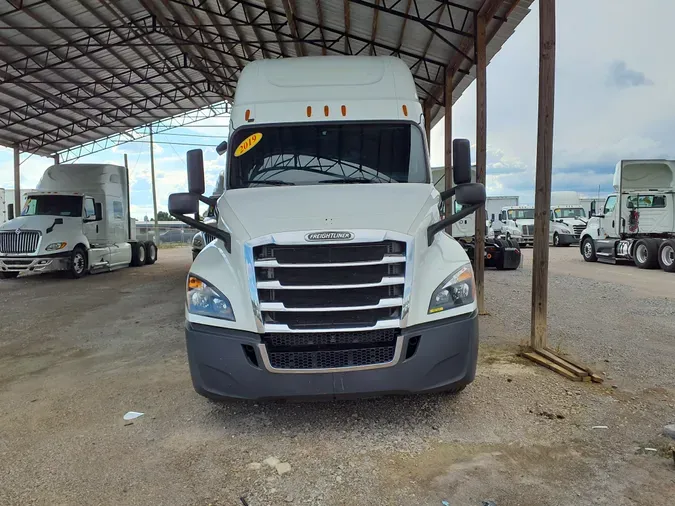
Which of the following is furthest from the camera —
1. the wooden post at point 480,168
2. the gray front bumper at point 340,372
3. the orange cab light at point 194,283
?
the wooden post at point 480,168

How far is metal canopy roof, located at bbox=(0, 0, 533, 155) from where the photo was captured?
1107cm

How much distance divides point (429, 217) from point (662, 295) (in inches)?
325

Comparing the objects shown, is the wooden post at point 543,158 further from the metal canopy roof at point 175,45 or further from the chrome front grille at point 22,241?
the chrome front grille at point 22,241

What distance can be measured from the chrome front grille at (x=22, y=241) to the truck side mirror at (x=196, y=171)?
422 inches

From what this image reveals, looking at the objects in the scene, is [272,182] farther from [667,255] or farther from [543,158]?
[667,255]

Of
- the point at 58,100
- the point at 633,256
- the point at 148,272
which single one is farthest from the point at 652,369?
the point at 58,100

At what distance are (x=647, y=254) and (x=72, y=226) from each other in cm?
1714

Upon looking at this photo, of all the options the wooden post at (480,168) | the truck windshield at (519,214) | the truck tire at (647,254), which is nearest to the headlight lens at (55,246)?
the wooden post at (480,168)

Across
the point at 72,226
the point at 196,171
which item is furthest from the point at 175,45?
the point at 196,171

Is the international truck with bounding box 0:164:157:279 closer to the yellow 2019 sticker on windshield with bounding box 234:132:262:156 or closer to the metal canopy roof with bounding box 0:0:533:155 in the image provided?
the metal canopy roof with bounding box 0:0:533:155

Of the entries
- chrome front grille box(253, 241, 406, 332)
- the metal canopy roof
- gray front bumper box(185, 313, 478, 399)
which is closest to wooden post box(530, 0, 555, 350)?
gray front bumper box(185, 313, 478, 399)

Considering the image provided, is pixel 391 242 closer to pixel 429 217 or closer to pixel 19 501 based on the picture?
pixel 429 217

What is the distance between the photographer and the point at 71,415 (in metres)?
4.00

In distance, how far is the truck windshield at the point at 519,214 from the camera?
92.1 feet
